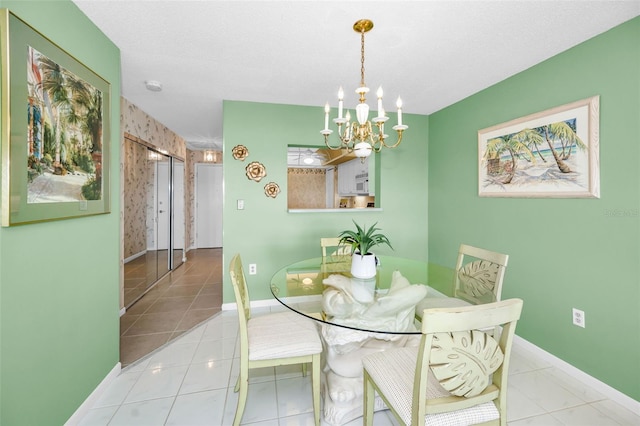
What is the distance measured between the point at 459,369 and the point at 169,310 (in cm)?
310

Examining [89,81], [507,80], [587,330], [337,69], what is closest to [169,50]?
[89,81]

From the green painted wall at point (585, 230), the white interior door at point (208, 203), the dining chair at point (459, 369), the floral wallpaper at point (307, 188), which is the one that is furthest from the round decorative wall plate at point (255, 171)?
the floral wallpaper at point (307, 188)

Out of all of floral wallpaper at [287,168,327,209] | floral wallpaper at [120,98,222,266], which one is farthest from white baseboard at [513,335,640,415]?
floral wallpaper at [287,168,327,209]

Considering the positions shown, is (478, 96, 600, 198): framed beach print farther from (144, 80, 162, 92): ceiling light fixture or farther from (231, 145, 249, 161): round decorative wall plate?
(144, 80, 162, 92): ceiling light fixture

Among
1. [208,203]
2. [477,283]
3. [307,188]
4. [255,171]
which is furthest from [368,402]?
[307,188]

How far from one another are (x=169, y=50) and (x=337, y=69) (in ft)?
4.21

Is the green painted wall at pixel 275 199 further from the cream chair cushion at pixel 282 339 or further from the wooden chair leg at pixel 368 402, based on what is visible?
the wooden chair leg at pixel 368 402

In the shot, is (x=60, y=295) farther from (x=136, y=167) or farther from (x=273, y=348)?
(x=136, y=167)

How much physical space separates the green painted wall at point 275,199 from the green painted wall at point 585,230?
39.1 inches

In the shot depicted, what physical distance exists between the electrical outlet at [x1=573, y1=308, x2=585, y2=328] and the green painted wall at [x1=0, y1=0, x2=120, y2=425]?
3.19 metres

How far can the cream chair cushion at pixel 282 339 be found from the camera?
1475 millimetres

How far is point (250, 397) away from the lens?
5.76ft

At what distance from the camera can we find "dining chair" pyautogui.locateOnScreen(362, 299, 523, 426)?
0.90 meters

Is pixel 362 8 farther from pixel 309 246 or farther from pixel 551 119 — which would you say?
pixel 309 246
